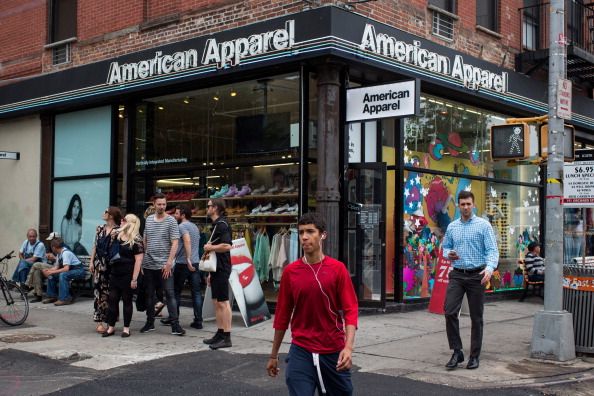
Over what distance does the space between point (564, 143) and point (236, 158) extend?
5932 mm

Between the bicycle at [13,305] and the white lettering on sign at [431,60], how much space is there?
6.42 metres

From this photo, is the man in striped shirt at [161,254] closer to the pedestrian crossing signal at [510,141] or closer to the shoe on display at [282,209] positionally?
the shoe on display at [282,209]

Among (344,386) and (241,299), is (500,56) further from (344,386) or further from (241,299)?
(344,386)

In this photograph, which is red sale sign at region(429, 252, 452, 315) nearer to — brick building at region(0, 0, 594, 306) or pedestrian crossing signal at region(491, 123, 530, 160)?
brick building at region(0, 0, 594, 306)

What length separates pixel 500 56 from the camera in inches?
583

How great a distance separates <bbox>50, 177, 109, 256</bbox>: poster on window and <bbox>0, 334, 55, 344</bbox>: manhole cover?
5.17 metres

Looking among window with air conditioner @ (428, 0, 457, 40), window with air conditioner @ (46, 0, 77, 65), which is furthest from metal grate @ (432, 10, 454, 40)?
window with air conditioner @ (46, 0, 77, 65)

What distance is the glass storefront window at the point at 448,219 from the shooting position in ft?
42.0

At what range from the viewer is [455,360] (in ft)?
25.2

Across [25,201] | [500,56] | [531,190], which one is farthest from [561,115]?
[25,201]

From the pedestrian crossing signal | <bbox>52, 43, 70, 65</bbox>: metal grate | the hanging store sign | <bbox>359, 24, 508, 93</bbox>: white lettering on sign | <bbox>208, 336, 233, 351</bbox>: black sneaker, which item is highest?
<bbox>52, 43, 70, 65</bbox>: metal grate

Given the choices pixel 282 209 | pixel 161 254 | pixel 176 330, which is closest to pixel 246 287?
pixel 176 330

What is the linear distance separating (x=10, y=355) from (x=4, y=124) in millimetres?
10168

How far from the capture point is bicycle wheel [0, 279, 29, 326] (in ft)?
34.5
